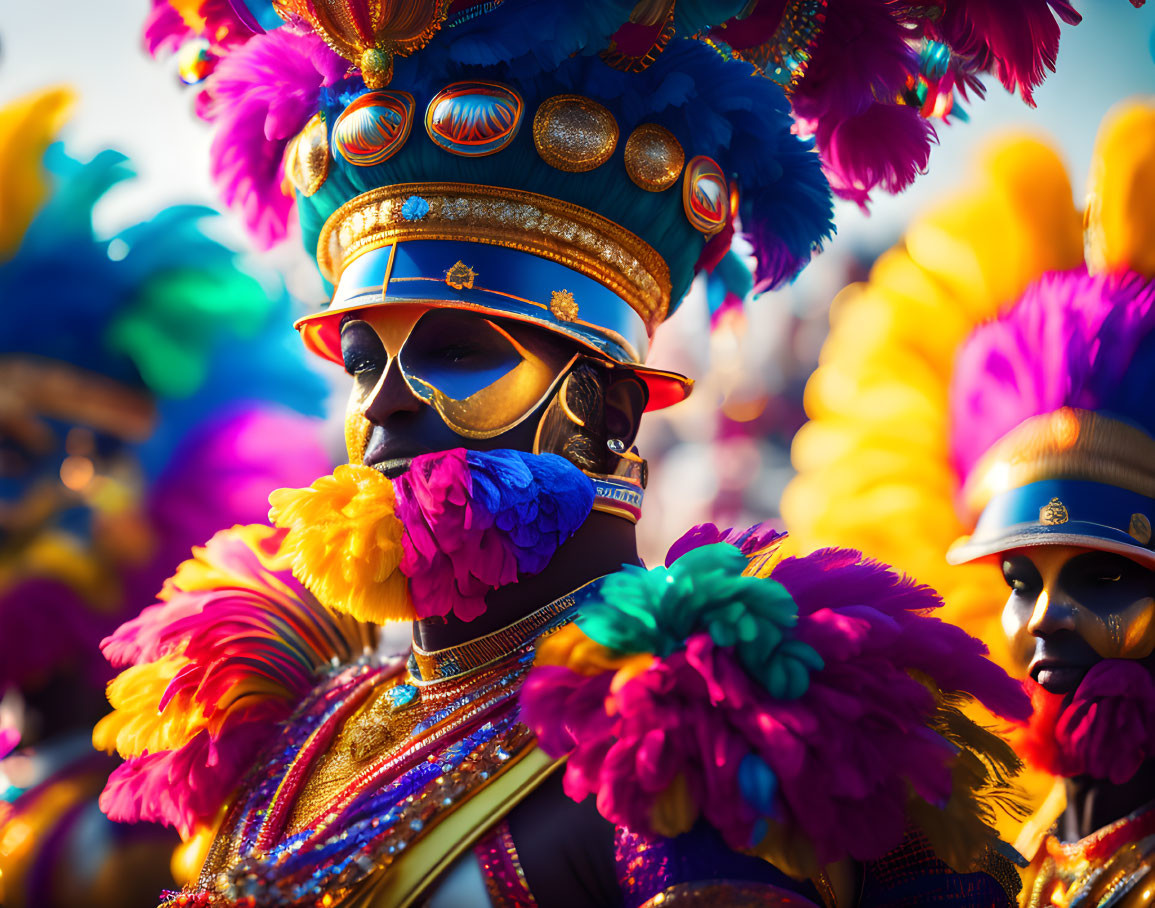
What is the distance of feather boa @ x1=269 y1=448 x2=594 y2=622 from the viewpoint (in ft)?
6.61

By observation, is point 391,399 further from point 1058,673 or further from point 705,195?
point 1058,673

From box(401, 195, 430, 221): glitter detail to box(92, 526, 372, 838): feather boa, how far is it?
0.88 meters

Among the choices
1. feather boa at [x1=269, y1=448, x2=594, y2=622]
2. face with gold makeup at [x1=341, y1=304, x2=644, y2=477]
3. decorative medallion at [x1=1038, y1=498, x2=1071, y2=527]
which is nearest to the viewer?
feather boa at [x1=269, y1=448, x2=594, y2=622]

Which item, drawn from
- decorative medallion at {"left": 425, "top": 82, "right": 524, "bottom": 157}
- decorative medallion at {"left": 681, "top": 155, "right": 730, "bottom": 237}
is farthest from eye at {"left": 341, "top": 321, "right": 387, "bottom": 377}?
decorative medallion at {"left": 681, "top": 155, "right": 730, "bottom": 237}

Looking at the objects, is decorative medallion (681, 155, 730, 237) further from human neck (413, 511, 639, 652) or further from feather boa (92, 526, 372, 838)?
feather boa (92, 526, 372, 838)

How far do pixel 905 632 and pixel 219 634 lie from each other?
163 cm

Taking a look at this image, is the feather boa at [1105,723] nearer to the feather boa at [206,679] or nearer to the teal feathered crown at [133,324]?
the feather boa at [206,679]

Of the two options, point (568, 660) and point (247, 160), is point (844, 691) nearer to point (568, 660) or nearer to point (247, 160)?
point (568, 660)

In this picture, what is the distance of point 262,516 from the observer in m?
3.82

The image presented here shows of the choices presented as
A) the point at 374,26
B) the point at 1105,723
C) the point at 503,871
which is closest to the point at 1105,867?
the point at 1105,723

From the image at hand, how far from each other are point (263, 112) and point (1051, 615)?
272 cm

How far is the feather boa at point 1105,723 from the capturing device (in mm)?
3043

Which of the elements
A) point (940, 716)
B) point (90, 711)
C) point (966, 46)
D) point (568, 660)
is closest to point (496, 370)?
point (568, 660)

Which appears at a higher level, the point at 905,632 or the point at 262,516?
the point at 262,516
